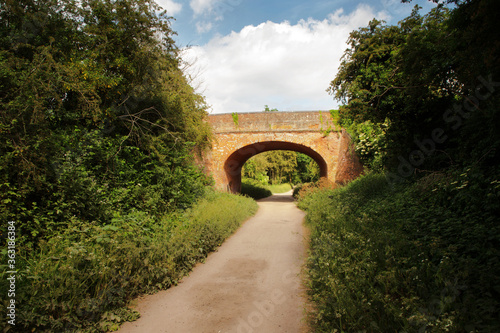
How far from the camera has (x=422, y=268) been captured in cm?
310

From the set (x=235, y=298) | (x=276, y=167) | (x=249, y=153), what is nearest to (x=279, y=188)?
(x=276, y=167)

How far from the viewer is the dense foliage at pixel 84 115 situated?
15.3 feet

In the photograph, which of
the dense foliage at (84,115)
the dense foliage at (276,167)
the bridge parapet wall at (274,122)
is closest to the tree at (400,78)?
the dense foliage at (84,115)

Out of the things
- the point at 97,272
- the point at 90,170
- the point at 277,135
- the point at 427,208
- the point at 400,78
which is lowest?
the point at 97,272

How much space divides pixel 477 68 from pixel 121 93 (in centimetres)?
742

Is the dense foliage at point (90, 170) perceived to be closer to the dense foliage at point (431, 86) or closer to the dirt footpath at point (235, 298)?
the dirt footpath at point (235, 298)

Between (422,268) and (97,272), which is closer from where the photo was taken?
(422,268)

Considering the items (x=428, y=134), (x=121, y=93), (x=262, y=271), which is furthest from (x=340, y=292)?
(x=121, y=93)

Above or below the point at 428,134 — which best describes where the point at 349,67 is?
above

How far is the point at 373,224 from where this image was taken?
5293 mm

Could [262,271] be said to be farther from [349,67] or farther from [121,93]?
[349,67]

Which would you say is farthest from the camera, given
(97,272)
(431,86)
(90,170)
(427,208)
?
(90,170)

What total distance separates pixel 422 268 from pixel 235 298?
2.46m

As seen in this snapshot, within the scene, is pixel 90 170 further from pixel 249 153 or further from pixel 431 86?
pixel 249 153
